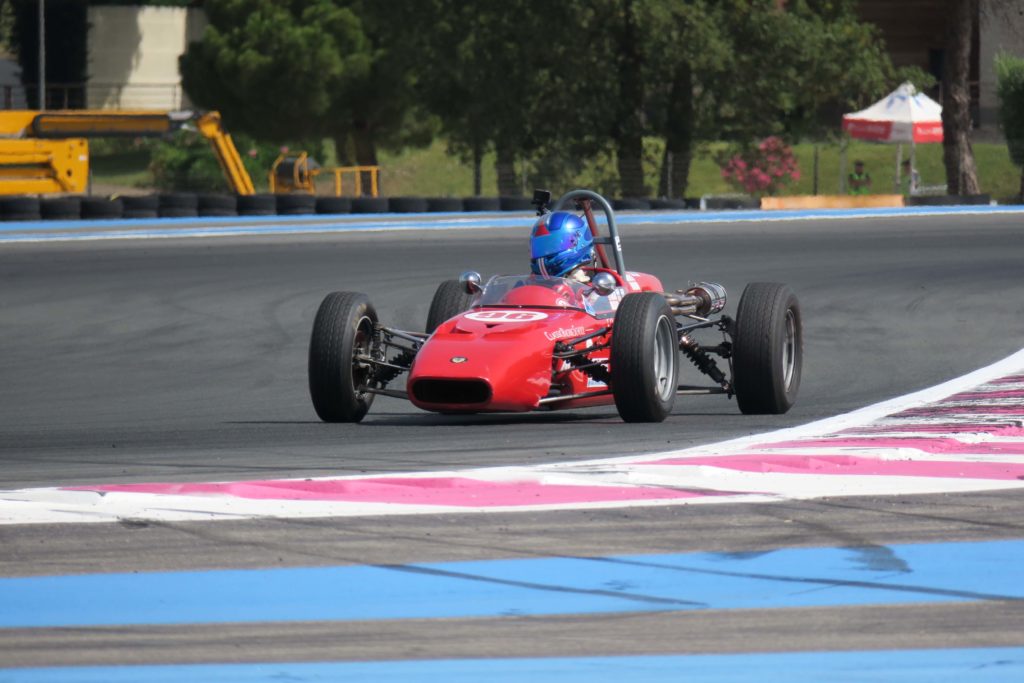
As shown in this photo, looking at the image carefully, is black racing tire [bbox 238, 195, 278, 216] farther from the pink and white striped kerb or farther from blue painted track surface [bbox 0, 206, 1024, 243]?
the pink and white striped kerb

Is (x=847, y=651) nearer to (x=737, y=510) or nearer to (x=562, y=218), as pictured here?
(x=737, y=510)

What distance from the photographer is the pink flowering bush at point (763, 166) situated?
39.2 m

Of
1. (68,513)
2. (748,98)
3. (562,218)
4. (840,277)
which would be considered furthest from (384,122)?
(68,513)

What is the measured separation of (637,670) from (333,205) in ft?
82.9

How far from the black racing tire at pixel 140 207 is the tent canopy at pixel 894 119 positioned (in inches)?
609

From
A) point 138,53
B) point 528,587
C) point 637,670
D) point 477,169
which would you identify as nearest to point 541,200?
point 528,587

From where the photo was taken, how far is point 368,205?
2902 centimetres

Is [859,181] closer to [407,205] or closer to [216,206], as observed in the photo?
[407,205]

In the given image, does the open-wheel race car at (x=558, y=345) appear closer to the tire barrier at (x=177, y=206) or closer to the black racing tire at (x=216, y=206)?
the tire barrier at (x=177, y=206)

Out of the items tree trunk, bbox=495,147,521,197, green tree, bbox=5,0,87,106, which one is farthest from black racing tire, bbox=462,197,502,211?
green tree, bbox=5,0,87,106

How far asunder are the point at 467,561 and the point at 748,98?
110 ft

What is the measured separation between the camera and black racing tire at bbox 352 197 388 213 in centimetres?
2891

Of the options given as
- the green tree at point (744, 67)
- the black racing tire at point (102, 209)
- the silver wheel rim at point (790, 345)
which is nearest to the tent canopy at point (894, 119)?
the green tree at point (744, 67)

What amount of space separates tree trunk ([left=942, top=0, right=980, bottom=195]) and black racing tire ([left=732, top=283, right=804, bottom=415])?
28.5 meters
